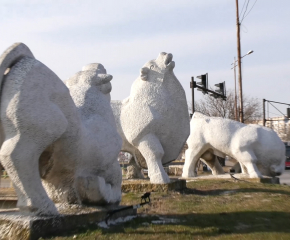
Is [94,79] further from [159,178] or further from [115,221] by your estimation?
[159,178]

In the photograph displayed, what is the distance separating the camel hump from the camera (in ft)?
11.5

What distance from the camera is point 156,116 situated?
7.52m

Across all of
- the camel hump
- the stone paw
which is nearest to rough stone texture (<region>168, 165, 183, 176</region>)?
the stone paw

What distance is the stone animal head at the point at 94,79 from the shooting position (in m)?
4.86

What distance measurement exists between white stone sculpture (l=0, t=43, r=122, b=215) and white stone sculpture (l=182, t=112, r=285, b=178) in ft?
17.7

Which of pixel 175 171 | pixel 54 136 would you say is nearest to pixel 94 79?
pixel 54 136

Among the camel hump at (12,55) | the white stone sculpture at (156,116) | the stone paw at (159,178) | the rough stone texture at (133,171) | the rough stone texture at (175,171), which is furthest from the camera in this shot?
the rough stone texture at (175,171)

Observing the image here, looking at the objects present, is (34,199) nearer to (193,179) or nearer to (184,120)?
(184,120)

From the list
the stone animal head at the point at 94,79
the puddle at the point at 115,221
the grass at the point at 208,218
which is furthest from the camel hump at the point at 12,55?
the puddle at the point at 115,221

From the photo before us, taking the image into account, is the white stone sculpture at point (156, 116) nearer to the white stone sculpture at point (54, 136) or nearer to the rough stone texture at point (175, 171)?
the white stone sculpture at point (54, 136)

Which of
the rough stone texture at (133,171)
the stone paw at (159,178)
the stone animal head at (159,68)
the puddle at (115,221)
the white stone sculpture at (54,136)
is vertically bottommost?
the rough stone texture at (133,171)

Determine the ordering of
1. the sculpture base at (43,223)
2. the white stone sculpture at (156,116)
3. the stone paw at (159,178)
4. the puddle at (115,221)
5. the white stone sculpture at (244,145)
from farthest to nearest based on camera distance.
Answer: the white stone sculpture at (244,145) → the white stone sculpture at (156,116) → the stone paw at (159,178) → the puddle at (115,221) → the sculpture base at (43,223)

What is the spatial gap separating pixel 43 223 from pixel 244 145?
6914 mm

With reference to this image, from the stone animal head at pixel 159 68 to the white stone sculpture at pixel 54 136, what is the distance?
9.18 feet
